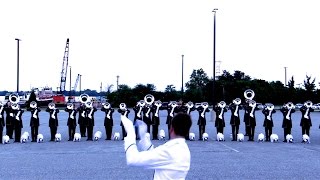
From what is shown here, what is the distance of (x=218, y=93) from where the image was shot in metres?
89.2

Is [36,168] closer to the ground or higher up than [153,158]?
closer to the ground

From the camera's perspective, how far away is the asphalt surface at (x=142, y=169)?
12.9 meters

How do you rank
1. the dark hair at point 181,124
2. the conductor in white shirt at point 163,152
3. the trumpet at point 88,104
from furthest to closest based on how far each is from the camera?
the trumpet at point 88,104 → the dark hair at point 181,124 → the conductor in white shirt at point 163,152

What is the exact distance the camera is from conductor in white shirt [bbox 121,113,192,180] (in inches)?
181

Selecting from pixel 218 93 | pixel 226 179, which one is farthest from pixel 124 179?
pixel 218 93

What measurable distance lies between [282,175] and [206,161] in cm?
307

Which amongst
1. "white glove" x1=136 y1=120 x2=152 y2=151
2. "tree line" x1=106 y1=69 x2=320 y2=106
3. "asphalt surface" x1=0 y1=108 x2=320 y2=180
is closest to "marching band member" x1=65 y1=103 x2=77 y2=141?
"asphalt surface" x1=0 y1=108 x2=320 y2=180

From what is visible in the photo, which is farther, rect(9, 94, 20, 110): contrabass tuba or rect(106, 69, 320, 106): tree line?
rect(106, 69, 320, 106): tree line

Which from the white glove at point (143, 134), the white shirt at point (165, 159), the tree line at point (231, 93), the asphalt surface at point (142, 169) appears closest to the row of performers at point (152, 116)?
the asphalt surface at point (142, 169)

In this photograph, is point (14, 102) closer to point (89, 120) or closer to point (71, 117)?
point (71, 117)

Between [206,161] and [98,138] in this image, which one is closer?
[206,161]

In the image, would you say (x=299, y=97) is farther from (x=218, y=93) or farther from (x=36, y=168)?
(x=36, y=168)

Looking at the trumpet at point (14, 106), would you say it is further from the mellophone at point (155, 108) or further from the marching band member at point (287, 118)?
the marching band member at point (287, 118)

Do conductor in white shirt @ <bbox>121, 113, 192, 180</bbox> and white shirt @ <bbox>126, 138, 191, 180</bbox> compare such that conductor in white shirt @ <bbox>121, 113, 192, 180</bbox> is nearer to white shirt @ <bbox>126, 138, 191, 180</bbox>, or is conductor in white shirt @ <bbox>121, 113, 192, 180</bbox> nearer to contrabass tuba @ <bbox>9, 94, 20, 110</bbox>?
white shirt @ <bbox>126, 138, 191, 180</bbox>
